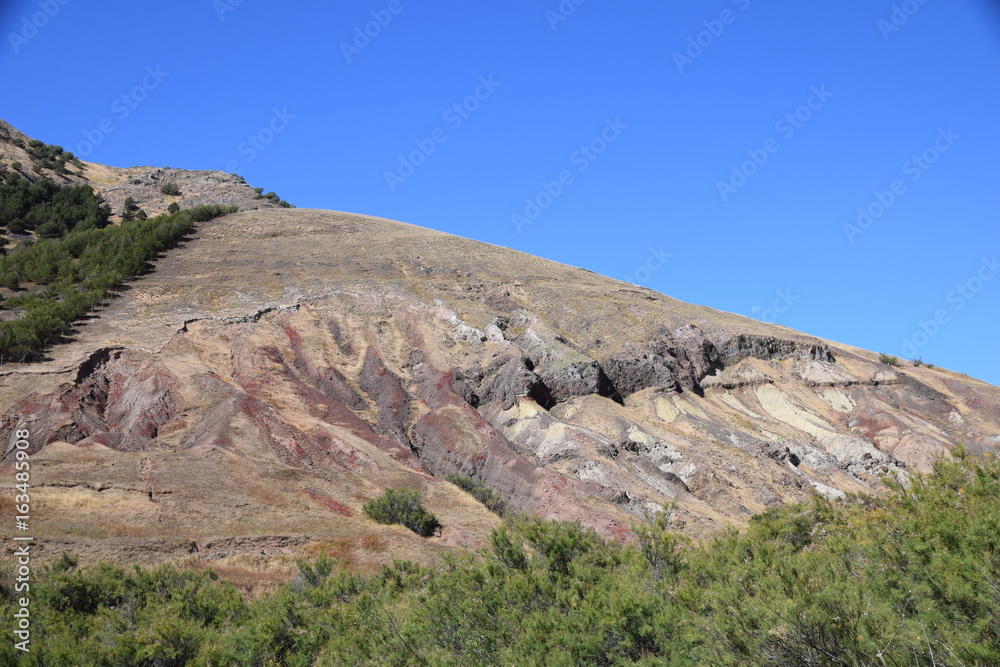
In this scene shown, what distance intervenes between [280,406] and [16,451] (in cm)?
1306

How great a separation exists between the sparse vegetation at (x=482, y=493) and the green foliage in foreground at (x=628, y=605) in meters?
13.9

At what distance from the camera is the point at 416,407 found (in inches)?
1789

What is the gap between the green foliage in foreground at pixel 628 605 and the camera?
993 centimetres

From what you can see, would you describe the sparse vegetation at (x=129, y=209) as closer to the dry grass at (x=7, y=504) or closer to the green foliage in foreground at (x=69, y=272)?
the green foliage in foreground at (x=69, y=272)

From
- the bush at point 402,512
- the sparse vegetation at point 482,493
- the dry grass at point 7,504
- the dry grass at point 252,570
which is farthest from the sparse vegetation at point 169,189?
the dry grass at point 252,570

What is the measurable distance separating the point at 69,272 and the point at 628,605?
186 ft

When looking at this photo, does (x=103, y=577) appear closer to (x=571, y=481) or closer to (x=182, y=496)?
(x=182, y=496)

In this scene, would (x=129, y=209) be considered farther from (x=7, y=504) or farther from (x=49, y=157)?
(x=7, y=504)

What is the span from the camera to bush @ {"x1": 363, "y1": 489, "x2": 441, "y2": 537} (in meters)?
30.2

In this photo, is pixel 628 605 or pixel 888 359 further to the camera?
pixel 888 359

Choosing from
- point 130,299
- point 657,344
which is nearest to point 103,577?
point 130,299

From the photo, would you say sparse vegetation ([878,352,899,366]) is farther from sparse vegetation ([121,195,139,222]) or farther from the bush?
sparse vegetation ([121,195,139,222])

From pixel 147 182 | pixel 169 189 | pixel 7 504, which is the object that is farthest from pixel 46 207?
pixel 7 504

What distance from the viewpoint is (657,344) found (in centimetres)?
5547
